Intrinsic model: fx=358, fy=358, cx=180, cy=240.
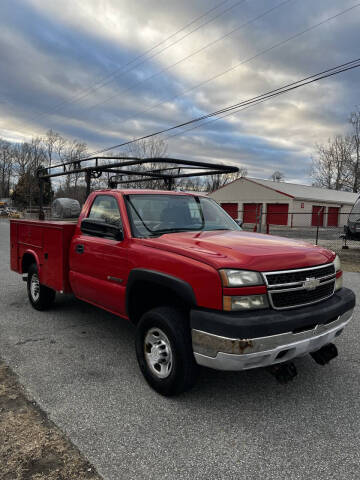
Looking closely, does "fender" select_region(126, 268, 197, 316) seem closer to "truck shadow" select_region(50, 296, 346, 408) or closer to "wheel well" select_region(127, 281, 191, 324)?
"wheel well" select_region(127, 281, 191, 324)

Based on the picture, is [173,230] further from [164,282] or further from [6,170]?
[6,170]

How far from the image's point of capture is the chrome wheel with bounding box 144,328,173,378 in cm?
312

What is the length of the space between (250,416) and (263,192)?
38142mm

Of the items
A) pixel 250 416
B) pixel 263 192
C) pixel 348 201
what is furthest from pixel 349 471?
pixel 348 201

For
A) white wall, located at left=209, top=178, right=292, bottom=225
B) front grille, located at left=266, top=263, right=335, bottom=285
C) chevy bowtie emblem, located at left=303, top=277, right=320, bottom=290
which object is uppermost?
white wall, located at left=209, top=178, right=292, bottom=225

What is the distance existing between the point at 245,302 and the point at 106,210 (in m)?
2.30

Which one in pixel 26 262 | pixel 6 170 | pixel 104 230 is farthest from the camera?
pixel 6 170

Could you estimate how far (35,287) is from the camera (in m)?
5.77

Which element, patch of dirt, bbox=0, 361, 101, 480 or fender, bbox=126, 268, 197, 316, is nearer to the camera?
patch of dirt, bbox=0, 361, 101, 480

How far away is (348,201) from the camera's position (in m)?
43.5

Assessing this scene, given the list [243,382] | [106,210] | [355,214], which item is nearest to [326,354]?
[243,382]

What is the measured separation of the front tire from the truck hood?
586 mm

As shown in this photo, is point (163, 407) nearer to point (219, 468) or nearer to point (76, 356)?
point (219, 468)

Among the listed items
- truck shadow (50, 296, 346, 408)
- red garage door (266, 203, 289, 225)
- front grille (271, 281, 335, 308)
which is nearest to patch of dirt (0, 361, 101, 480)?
truck shadow (50, 296, 346, 408)
